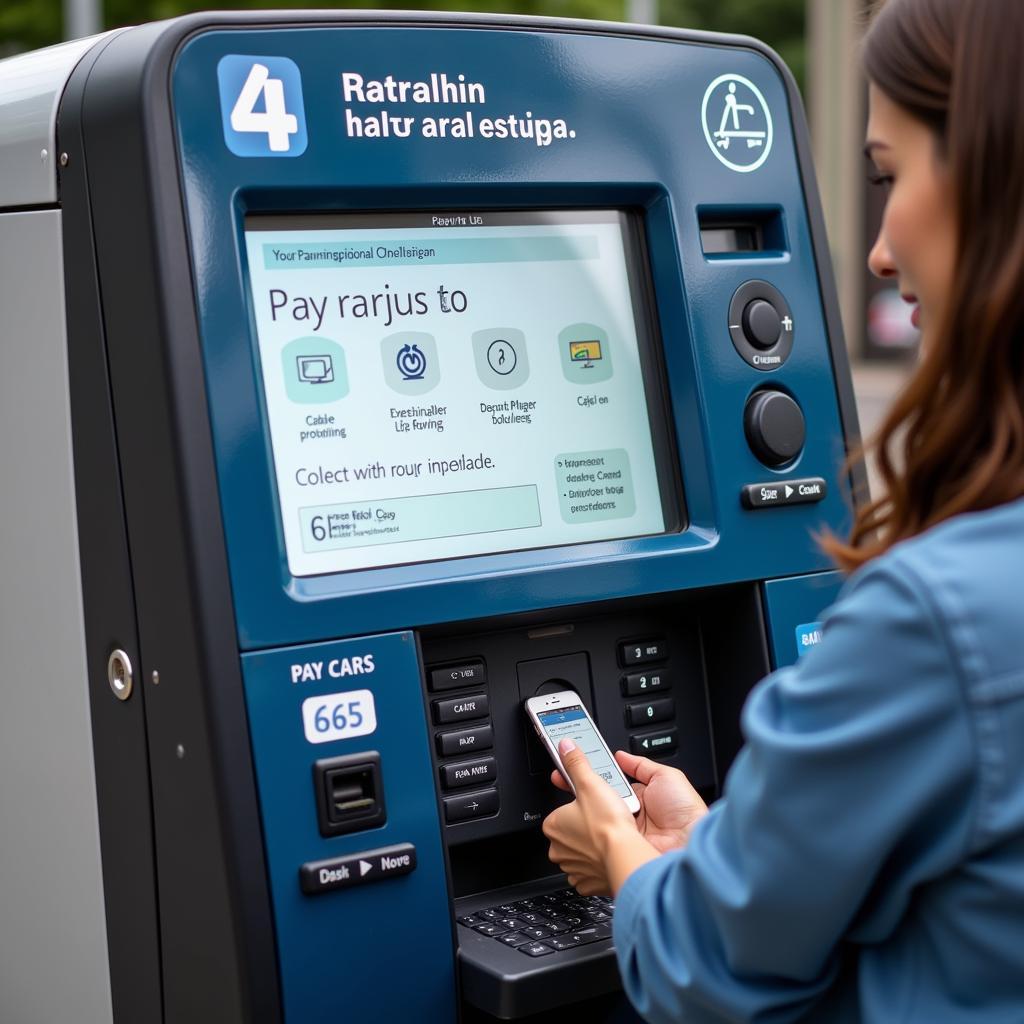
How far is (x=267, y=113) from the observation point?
5.49 feet

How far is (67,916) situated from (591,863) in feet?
2.25

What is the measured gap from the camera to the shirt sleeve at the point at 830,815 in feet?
3.76

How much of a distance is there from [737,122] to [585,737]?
0.87 m

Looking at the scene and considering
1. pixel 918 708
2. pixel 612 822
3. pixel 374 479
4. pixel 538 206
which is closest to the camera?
pixel 918 708

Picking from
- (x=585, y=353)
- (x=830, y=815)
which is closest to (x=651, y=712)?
(x=585, y=353)

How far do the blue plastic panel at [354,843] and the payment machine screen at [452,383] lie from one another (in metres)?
0.14

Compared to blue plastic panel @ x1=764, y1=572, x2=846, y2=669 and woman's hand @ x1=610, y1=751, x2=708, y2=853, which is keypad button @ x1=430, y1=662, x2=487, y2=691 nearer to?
woman's hand @ x1=610, y1=751, x2=708, y2=853

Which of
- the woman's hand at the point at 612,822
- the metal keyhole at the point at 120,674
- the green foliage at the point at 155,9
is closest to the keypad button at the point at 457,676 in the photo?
the woman's hand at the point at 612,822

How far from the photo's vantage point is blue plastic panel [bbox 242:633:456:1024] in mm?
1599

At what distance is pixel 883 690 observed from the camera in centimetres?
116

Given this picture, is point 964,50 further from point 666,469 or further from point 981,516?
point 666,469

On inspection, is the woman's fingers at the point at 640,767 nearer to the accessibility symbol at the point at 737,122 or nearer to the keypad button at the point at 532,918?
the keypad button at the point at 532,918

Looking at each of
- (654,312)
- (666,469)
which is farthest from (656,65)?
(666,469)

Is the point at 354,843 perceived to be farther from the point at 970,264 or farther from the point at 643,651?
the point at 970,264
